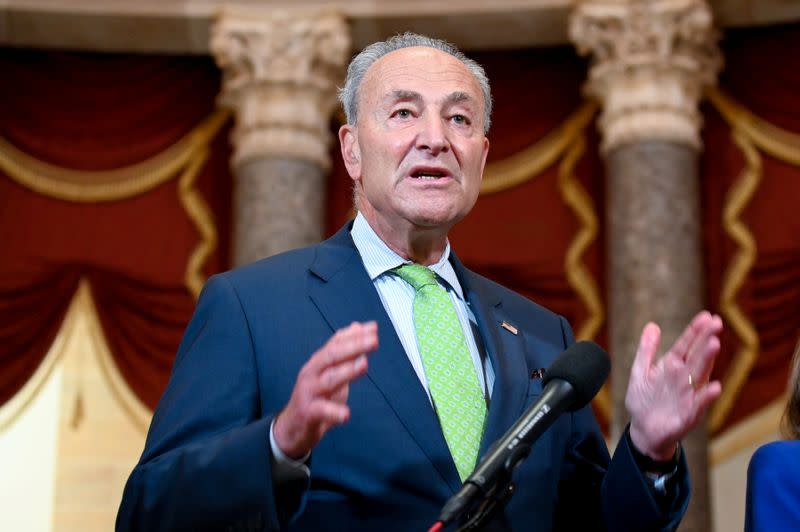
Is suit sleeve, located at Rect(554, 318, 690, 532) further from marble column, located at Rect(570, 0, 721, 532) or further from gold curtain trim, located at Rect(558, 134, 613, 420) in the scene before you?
gold curtain trim, located at Rect(558, 134, 613, 420)

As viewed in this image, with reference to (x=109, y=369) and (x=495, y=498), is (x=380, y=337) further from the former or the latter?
(x=109, y=369)

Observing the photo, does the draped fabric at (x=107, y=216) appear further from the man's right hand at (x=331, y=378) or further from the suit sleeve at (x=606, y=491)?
the man's right hand at (x=331, y=378)

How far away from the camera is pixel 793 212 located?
6.69 meters

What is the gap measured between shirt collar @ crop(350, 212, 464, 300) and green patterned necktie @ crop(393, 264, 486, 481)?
0.10 feet

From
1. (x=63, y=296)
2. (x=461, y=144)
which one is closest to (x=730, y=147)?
(x=63, y=296)

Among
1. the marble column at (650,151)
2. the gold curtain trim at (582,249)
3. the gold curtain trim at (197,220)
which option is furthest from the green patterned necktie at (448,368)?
the gold curtain trim at (197,220)

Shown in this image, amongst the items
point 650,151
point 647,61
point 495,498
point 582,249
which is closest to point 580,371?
point 495,498

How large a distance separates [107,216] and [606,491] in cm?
529

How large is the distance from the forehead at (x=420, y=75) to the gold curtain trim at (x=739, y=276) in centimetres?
423

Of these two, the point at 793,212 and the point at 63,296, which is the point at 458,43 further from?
the point at 63,296

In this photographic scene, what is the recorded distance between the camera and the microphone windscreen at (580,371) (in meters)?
1.99

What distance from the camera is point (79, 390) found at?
6926 mm

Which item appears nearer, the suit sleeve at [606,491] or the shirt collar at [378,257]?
the suit sleeve at [606,491]

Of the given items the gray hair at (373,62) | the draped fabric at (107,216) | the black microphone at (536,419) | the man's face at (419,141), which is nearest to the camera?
the black microphone at (536,419)
